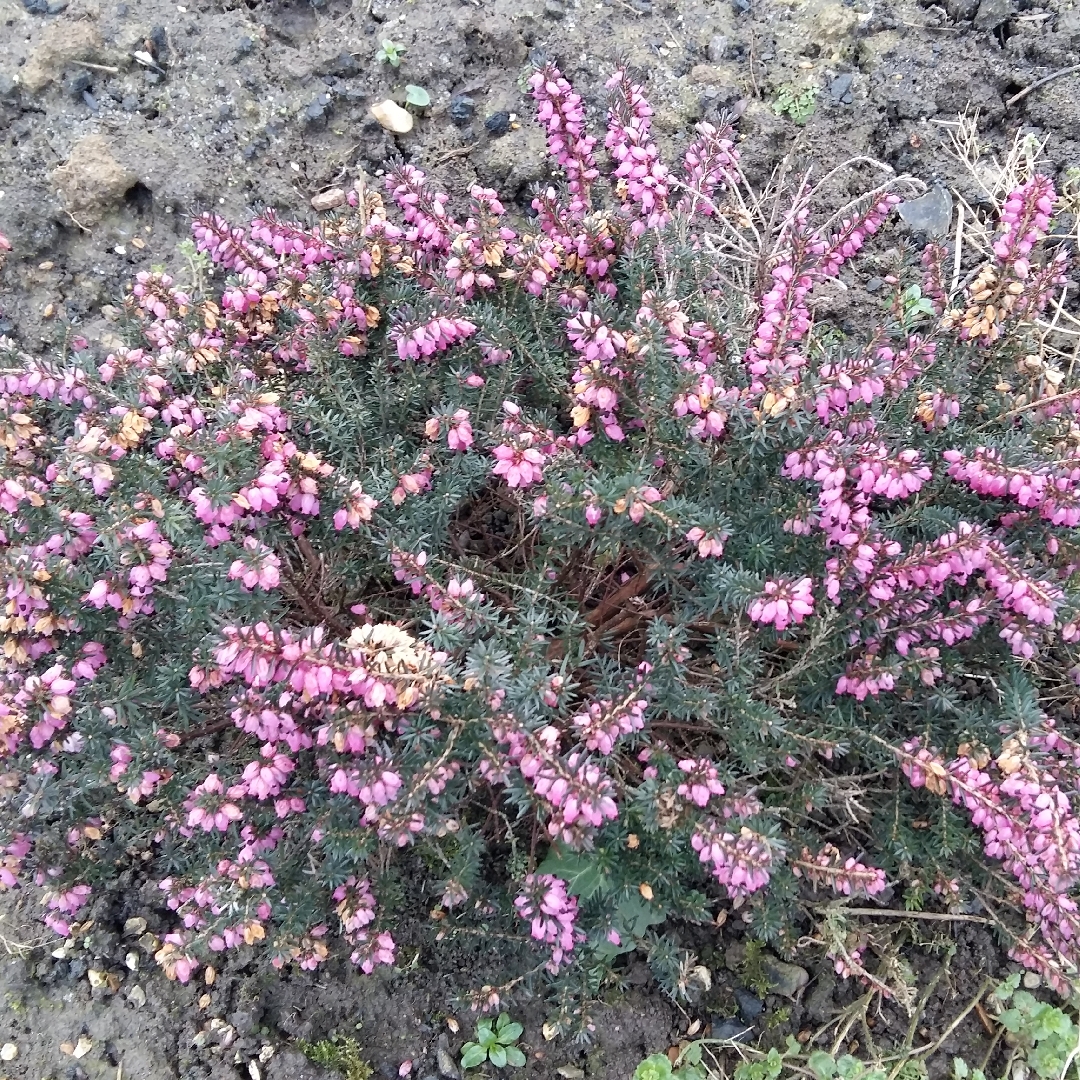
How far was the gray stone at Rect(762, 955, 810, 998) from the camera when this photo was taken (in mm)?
3336

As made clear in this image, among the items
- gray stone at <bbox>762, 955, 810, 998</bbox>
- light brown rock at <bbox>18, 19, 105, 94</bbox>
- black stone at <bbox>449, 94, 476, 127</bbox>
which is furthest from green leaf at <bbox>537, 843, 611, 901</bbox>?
light brown rock at <bbox>18, 19, 105, 94</bbox>

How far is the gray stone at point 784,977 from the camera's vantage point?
3.34 m

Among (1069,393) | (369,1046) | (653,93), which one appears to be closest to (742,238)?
(653,93)

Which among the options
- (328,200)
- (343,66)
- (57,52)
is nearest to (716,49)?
(343,66)

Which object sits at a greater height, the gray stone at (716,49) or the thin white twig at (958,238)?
the gray stone at (716,49)

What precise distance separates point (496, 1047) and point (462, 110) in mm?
4191

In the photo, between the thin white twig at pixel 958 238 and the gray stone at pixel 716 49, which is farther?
the gray stone at pixel 716 49

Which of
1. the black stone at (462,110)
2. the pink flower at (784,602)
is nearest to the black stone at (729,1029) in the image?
the pink flower at (784,602)

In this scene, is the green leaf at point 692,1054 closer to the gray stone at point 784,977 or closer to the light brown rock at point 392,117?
the gray stone at point 784,977

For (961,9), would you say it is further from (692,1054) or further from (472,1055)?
(472,1055)

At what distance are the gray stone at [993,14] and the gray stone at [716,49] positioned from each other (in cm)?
129

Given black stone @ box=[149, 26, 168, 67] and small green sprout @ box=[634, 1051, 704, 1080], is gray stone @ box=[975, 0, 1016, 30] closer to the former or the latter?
black stone @ box=[149, 26, 168, 67]

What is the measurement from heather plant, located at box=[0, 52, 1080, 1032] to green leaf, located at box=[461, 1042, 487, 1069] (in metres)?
0.21

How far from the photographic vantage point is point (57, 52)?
4.61 metres
